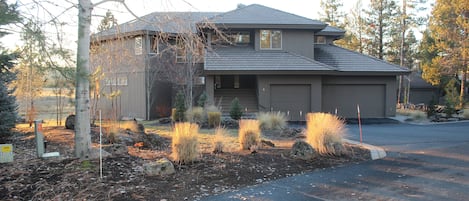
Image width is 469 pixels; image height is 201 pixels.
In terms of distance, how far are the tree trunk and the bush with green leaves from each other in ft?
11.4

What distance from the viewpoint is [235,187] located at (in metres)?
5.66

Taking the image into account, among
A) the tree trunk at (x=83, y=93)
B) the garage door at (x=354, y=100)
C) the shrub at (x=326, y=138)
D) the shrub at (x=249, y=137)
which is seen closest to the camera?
the tree trunk at (x=83, y=93)

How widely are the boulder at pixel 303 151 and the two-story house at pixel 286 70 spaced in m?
10.9

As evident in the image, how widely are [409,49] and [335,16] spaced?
30.0 feet

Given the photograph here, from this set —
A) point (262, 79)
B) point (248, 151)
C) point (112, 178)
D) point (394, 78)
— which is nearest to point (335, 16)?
point (394, 78)

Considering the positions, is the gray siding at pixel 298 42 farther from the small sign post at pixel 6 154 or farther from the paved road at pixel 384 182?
the small sign post at pixel 6 154

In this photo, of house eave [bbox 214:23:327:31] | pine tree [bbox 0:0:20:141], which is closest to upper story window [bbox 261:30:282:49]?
house eave [bbox 214:23:327:31]

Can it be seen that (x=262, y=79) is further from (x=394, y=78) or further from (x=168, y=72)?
(x=394, y=78)

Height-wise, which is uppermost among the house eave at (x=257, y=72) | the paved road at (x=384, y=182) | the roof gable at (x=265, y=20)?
the roof gable at (x=265, y=20)

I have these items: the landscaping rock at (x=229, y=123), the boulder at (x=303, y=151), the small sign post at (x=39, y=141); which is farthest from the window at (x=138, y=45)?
the boulder at (x=303, y=151)

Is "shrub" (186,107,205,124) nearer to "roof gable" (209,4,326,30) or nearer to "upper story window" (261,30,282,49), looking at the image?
"roof gable" (209,4,326,30)

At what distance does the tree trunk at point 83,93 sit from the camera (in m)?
6.59

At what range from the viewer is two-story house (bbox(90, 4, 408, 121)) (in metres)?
19.0

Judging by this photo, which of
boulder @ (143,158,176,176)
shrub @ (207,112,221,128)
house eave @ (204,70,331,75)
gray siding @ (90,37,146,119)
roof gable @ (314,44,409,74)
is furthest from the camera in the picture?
gray siding @ (90,37,146,119)
